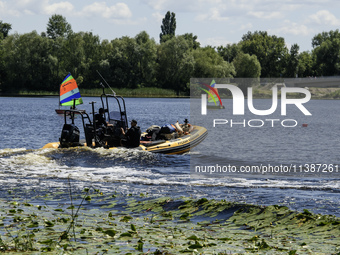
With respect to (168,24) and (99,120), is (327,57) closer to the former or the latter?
(168,24)

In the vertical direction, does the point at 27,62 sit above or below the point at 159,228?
above

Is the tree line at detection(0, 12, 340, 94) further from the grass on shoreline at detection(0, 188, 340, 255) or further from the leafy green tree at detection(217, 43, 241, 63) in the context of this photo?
the grass on shoreline at detection(0, 188, 340, 255)

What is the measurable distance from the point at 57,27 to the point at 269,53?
5811cm

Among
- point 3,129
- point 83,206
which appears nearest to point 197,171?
point 83,206

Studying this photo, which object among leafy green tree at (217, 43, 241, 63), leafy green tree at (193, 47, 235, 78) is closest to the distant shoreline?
leafy green tree at (193, 47, 235, 78)

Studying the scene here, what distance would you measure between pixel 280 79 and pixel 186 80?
35973 millimetres

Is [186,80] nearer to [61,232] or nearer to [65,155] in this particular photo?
[65,155]

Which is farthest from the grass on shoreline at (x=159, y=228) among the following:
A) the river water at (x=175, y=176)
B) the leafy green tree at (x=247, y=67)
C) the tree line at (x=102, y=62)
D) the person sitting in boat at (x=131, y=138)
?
the leafy green tree at (x=247, y=67)

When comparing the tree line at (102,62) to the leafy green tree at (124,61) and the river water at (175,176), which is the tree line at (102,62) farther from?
the river water at (175,176)

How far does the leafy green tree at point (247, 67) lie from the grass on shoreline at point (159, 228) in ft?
335

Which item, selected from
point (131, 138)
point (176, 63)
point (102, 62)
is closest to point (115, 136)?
point (131, 138)

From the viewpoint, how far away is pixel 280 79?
401 feet

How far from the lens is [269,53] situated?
137m

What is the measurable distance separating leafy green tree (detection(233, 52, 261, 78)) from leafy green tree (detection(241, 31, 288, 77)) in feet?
60.5
